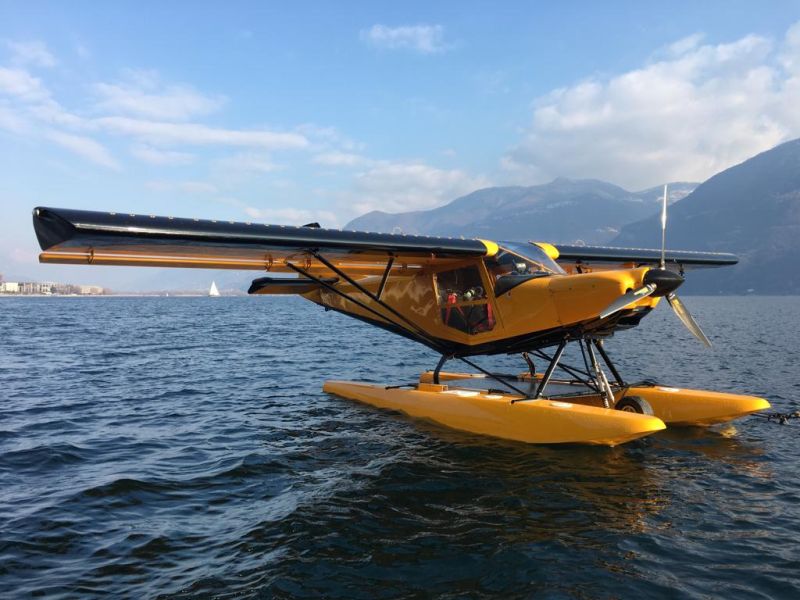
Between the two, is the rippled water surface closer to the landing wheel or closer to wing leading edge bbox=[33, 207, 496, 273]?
the landing wheel

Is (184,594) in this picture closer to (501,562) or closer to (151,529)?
(151,529)

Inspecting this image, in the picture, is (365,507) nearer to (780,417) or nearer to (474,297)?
(474,297)

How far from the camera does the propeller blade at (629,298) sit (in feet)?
24.7

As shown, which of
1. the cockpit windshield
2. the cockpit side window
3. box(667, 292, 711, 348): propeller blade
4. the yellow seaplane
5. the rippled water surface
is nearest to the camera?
the rippled water surface

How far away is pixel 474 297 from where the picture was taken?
9.78 m

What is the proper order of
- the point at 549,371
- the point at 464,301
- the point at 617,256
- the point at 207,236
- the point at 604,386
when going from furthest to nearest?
the point at 617,256 → the point at 464,301 → the point at 604,386 → the point at 549,371 → the point at 207,236

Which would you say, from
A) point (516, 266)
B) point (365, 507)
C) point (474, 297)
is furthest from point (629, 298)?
point (365, 507)

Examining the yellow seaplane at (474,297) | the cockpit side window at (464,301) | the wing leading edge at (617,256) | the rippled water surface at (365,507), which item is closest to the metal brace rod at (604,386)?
the yellow seaplane at (474,297)

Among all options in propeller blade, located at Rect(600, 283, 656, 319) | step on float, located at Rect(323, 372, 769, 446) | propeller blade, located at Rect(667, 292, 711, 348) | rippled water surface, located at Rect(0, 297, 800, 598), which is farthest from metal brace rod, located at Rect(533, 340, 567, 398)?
propeller blade, located at Rect(667, 292, 711, 348)

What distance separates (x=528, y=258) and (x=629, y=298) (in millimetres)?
2197

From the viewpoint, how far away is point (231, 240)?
24.1ft

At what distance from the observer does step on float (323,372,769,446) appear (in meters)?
7.66

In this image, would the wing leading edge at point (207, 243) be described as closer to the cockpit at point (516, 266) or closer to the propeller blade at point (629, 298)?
the cockpit at point (516, 266)

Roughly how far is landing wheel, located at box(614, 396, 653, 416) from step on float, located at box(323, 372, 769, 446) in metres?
0.17
